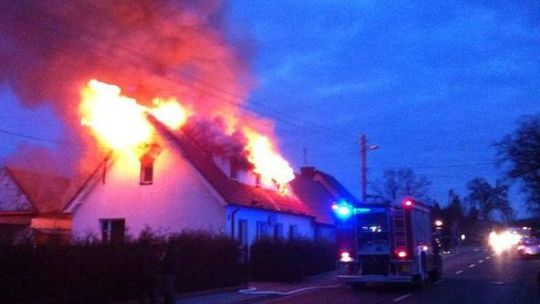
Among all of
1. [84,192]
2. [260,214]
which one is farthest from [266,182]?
[84,192]

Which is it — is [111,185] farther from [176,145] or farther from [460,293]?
[460,293]

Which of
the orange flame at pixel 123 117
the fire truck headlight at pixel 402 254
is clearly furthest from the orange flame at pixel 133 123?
the fire truck headlight at pixel 402 254

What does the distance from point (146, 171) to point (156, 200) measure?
1.56 metres

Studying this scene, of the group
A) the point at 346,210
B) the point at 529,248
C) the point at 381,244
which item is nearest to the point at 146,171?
the point at 346,210

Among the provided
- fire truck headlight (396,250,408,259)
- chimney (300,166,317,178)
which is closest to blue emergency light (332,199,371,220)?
fire truck headlight (396,250,408,259)

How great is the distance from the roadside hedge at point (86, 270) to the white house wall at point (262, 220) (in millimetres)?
7599

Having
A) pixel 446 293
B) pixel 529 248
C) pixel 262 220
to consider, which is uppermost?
pixel 262 220

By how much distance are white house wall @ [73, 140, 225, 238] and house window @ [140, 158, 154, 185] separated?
21cm

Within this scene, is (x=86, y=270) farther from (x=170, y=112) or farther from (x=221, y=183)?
(x=170, y=112)

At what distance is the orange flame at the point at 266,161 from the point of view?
31.6 meters

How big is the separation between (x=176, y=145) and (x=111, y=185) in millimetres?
3877

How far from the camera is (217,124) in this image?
30.3m

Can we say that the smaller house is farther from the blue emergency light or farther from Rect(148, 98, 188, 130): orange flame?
the blue emergency light

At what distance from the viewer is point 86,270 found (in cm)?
1484
